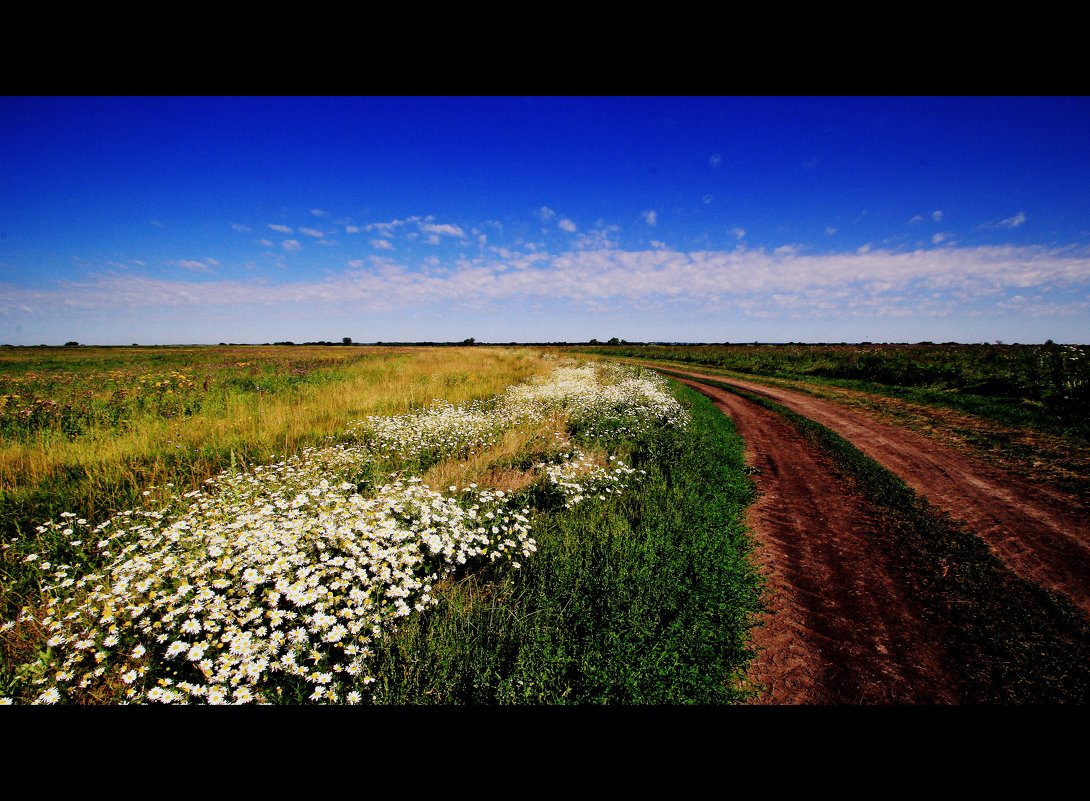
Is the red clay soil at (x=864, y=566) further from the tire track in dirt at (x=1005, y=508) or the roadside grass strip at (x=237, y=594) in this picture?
the roadside grass strip at (x=237, y=594)

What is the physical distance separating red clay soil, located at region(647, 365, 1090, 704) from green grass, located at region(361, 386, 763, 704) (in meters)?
0.46

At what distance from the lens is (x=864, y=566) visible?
521 centimetres

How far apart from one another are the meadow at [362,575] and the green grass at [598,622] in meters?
0.02

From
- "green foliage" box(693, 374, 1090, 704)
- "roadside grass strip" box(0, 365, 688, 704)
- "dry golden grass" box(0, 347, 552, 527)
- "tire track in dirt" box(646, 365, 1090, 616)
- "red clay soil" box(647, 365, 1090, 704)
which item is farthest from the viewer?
"dry golden grass" box(0, 347, 552, 527)

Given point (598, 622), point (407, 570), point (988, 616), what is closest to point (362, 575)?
point (407, 570)

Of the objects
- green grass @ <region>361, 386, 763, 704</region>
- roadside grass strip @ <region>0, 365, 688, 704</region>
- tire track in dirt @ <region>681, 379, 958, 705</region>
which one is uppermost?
roadside grass strip @ <region>0, 365, 688, 704</region>

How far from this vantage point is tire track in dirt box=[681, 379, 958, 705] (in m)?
3.49

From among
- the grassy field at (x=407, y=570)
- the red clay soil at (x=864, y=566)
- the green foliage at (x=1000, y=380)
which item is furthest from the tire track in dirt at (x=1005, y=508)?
the green foliage at (x=1000, y=380)

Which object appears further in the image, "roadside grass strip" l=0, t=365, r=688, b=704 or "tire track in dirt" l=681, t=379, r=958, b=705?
"tire track in dirt" l=681, t=379, r=958, b=705

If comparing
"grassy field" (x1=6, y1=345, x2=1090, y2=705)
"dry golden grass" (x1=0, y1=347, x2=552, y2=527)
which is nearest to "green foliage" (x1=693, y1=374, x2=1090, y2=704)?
"grassy field" (x1=6, y1=345, x2=1090, y2=705)

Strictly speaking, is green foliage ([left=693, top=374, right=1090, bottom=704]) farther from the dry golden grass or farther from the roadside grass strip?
the dry golden grass
